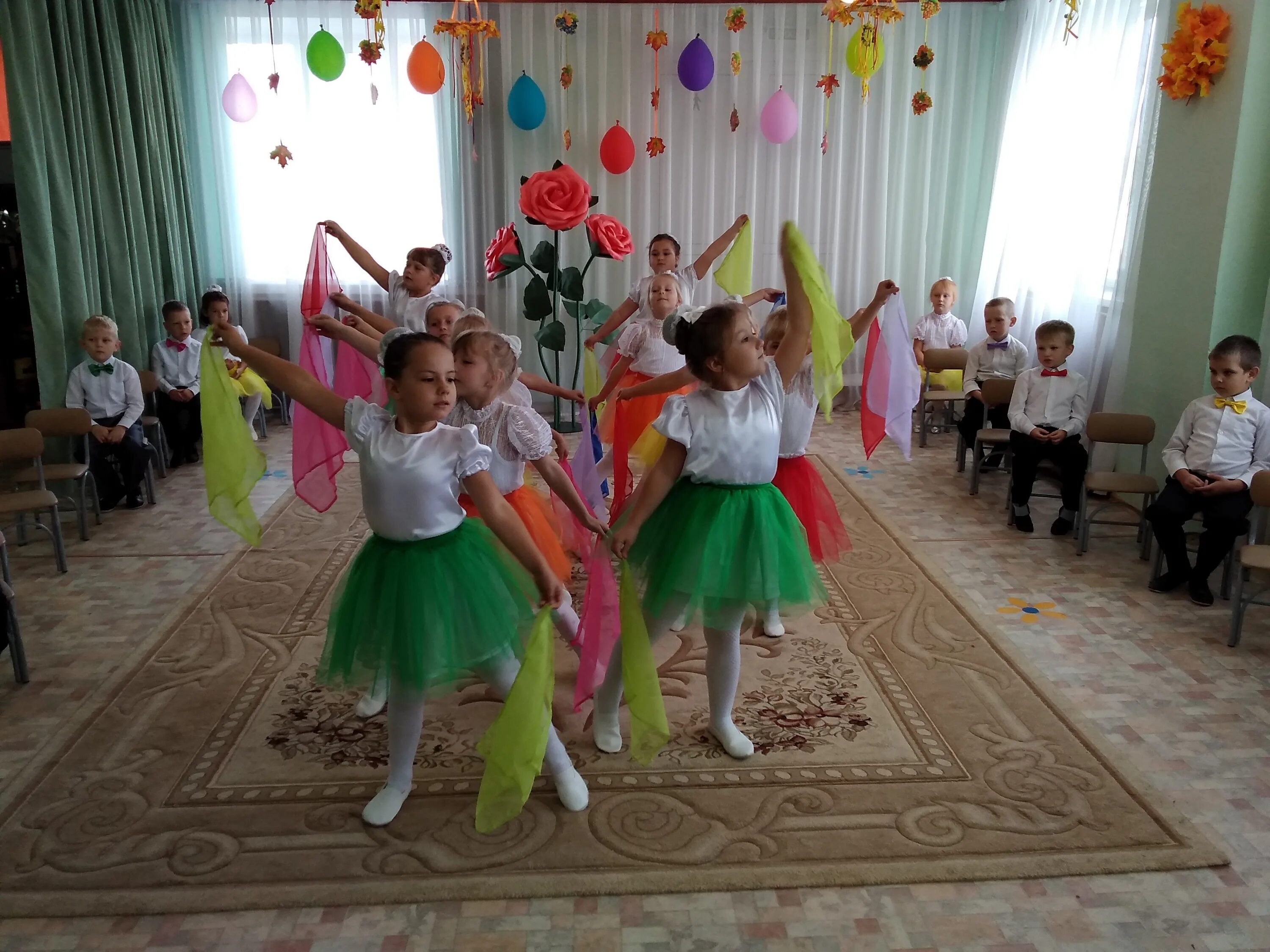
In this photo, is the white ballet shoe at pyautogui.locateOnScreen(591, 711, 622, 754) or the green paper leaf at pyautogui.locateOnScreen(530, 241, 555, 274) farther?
the green paper leaf at pyautogui.locateOnScreen(530, 241, 555, 274)

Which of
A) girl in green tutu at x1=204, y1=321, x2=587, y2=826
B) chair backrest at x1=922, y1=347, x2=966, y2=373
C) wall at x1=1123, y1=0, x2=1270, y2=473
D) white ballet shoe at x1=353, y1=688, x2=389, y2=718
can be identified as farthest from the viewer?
A: chair backrest at x1=922, y1=347, x2=966, y2=373

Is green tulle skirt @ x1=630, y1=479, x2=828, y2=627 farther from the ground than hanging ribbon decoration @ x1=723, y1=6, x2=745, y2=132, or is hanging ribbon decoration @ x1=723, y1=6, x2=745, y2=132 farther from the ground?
hanging ribbon decoration @ x1=723, y1=6, x2=745, y2=132

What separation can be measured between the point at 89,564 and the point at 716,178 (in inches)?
194

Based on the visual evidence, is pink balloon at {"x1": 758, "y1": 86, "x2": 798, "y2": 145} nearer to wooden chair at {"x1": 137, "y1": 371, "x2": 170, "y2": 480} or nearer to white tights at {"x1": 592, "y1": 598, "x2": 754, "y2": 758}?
wooden chair at {"x1": 137, "y1": 371, "x2": 170, "y2": 480}

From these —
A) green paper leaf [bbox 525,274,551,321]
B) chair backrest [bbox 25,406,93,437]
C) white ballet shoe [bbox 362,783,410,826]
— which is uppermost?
green paper leaf [bbox 525,274,551,321]

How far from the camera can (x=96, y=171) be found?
17.9ft

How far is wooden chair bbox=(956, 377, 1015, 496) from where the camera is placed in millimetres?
5262

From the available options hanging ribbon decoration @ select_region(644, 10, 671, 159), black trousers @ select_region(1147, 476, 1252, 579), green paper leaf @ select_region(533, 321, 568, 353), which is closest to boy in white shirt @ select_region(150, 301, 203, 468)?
green paper leaf @ select_region(533, 321, 568, 353)

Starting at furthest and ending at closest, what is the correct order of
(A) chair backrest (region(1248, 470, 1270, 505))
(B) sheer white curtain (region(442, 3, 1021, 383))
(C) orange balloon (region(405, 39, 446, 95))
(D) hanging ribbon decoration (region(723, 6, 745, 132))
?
1. (B) sheer white curtain (region(442, 3, 1021, 383))
2. (D) hanging ribbon decoration (region(723, 6, 745, 132))
3. (C) orange balloon (region(405, 39, 446, 95))
4. (A) chair backrest (region(1248, 470, 1270, 505))

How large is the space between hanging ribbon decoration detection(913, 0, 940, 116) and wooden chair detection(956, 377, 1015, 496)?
1.80 meters

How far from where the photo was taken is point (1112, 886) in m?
2.20

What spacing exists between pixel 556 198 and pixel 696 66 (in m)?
1.63

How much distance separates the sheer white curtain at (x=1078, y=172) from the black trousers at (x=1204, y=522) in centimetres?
143

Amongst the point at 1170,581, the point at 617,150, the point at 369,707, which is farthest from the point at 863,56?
the point at 369,707
